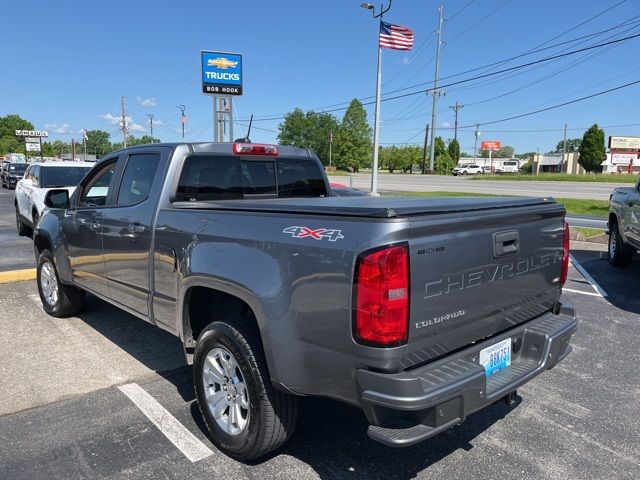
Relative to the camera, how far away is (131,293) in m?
4.03

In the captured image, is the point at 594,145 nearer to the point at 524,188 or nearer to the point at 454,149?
the point at 454,149

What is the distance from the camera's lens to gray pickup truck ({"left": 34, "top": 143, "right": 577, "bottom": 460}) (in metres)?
2.28

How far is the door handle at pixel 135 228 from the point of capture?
12.3 feet

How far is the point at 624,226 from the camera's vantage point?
320 inches

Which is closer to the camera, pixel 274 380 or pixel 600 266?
pixel 274 380

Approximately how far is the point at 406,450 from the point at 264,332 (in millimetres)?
1274

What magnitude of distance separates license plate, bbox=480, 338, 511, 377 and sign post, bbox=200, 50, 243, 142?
20664mm

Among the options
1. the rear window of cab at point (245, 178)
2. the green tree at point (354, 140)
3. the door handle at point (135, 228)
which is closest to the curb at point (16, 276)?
the door handle at point (135, 228)

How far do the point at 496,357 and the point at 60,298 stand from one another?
15.6 feet

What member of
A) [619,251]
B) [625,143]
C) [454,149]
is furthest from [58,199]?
[454,149]

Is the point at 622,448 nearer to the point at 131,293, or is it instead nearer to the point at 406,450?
the point at 406,450

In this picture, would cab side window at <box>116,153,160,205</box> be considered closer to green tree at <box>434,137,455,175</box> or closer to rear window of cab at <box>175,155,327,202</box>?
rear window of cab at <box>175,155,327,202</box>

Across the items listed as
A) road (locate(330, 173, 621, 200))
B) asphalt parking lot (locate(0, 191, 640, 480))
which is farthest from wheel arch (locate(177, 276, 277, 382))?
road (locate(330, 173, 621, 200))

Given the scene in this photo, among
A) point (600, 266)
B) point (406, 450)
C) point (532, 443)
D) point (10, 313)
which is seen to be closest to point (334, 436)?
point (406, 450)
